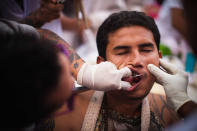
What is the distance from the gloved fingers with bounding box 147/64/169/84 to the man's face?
40mm

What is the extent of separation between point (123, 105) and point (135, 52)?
0.45 m

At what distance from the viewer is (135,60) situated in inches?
52.9

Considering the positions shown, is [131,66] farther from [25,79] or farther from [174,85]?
[25,79]

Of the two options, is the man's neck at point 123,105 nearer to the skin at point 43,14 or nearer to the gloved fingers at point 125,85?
the gloved fingers at point 125,85

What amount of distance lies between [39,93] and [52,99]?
0.07 meters

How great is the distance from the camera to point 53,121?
1.46 m

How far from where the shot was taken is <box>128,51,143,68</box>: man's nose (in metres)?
1.33

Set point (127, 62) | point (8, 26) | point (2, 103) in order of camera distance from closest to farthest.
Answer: point (2, 103) → point (8, 26) → point (127, 62)

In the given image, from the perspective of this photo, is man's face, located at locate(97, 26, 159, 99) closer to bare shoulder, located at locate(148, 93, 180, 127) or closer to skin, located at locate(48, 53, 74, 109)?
bare shoulder, located at locate(148, 93, 180, 127)

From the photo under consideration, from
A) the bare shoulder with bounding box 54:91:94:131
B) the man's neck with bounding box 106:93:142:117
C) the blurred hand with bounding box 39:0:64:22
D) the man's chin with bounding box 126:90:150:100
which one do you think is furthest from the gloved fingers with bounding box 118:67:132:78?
the blurred hand with bounding box 39:0:64:22

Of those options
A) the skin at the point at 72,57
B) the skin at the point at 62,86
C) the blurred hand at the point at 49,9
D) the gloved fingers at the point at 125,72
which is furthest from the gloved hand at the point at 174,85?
the blurred hand at the point at 49,9

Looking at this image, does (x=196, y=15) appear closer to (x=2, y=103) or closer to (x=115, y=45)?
(x=115, y=45)

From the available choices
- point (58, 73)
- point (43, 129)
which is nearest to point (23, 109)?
point (58, 73)

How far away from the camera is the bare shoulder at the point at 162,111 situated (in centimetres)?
161
